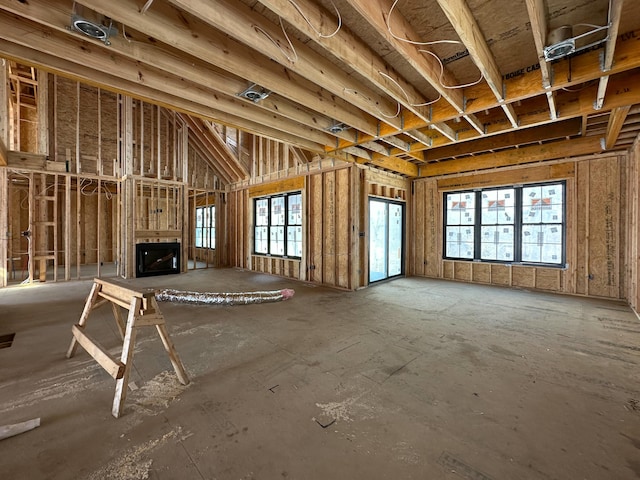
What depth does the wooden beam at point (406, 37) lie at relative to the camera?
7.11ft

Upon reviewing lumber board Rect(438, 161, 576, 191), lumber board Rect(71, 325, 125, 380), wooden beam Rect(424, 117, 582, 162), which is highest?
wooden beam Rect(424, 117, 582, 162)

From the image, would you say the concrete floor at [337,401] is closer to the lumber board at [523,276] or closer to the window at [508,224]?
the lumber board at [523,276]

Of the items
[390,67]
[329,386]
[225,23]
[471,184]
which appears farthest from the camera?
[471,184]

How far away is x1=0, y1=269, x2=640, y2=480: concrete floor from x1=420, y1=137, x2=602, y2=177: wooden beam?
355 centimetres

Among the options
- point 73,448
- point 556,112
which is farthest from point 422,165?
point 73,448

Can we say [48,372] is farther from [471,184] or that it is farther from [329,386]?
[471,184]

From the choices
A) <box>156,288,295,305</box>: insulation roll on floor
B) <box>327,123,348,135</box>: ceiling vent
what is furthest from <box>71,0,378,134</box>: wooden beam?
<box>156,288,295,305</box>: insulation roll on floor

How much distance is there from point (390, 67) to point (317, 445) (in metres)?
3.98

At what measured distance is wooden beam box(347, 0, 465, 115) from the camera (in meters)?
2.17

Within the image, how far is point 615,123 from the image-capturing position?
416 cm

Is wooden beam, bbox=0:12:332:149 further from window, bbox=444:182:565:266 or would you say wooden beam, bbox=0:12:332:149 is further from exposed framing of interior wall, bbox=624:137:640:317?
exposed framing of interior wall, bbox=624:137:640:317

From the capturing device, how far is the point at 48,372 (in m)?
2.62

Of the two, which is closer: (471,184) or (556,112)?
(556,112)

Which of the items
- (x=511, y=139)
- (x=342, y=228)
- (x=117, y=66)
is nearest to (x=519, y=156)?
(x=511, y=139)
